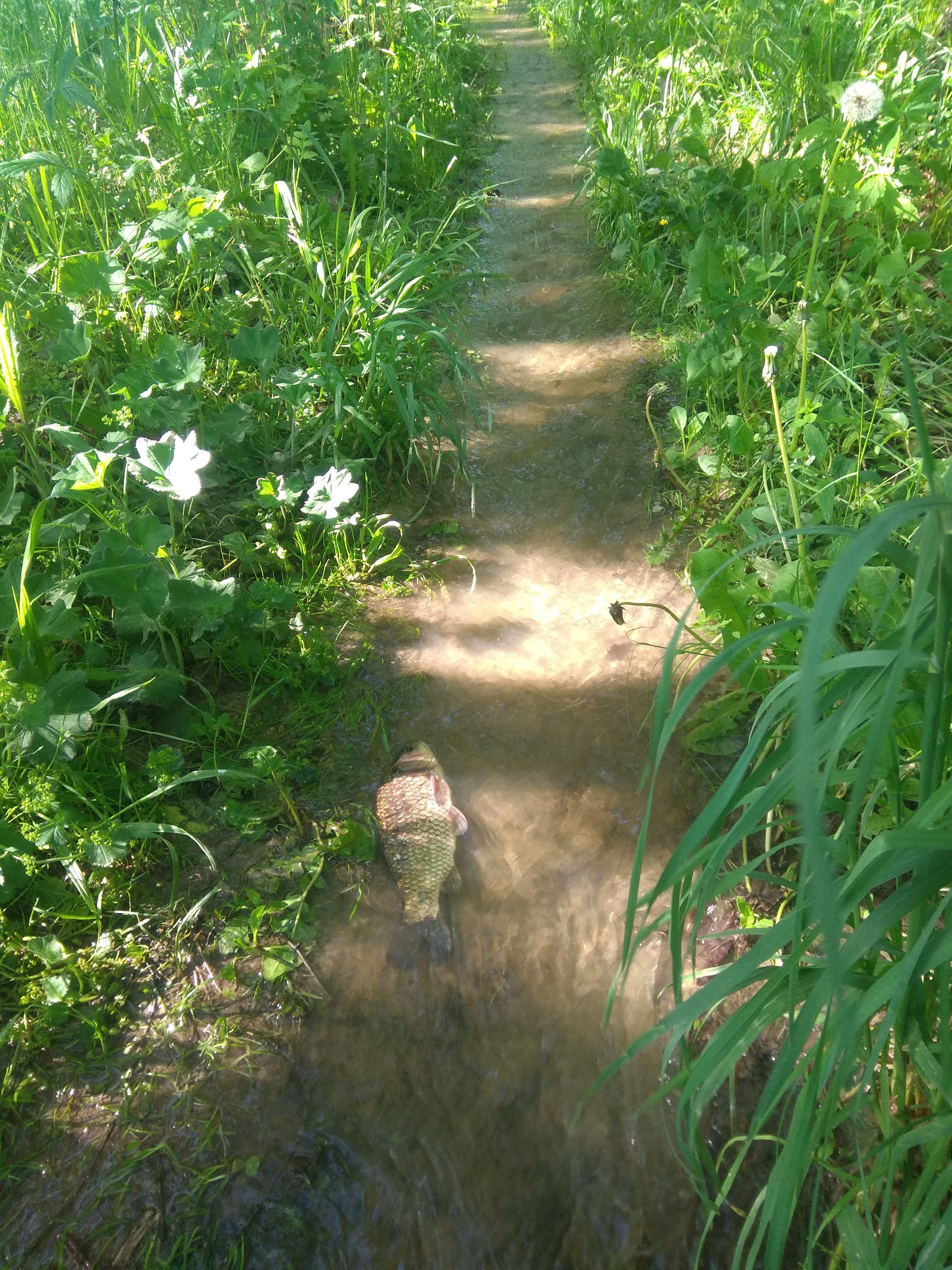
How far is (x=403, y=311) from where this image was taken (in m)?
2.74

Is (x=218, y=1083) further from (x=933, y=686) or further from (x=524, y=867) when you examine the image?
(x=933, y=686)

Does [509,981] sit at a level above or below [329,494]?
below

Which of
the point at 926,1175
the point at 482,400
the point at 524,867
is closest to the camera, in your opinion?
the point at 926,1175

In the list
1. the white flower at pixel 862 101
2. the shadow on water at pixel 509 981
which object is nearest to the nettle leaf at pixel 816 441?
the shadow on water at pixel 509 981

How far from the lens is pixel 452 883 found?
5.88 feet

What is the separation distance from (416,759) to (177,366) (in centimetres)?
122

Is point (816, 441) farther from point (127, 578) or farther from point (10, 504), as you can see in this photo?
point (10, 504)

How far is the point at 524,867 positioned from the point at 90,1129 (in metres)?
0.93

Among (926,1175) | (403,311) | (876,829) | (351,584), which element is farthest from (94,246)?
(926,1175)

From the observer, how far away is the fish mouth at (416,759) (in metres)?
1.92

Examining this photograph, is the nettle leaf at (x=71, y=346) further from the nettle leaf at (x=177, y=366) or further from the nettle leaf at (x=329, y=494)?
the nettle leaf at (x=329, y=494)

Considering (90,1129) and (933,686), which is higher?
(933,686)

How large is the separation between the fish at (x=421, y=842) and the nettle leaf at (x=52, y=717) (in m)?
0.64

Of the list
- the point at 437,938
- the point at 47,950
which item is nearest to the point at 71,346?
the point at 47,950
